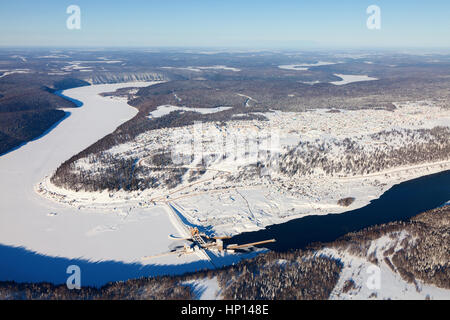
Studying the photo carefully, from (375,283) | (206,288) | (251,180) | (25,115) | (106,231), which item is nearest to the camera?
(206,288)

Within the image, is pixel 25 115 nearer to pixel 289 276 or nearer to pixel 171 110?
pixel 171 110

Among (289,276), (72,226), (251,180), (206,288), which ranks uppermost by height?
(251,180)

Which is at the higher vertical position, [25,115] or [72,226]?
[25,115]

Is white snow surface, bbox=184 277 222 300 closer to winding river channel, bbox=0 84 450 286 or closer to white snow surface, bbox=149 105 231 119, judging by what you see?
winding river channel, bbox=0 84 450 286

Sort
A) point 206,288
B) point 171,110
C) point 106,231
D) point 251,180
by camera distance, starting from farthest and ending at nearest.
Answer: point 171,110, point 251,180, point 106,231, point 206,288

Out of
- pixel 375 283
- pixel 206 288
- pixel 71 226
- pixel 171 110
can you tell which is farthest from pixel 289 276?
pixel 171 110

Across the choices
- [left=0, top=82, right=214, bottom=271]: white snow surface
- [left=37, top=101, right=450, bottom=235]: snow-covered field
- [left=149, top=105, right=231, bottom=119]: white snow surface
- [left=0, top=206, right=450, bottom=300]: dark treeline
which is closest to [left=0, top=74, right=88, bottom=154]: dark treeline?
[left=0, top=82, right=214, bottom=271]: white snow surface

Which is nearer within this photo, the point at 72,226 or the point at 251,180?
the point at 72,226

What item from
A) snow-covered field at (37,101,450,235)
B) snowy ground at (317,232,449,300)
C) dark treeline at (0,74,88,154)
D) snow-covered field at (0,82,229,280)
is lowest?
snowy ground at (317,232,449,300)

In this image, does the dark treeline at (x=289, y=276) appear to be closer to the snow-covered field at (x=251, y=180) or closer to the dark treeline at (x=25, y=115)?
the snow-covered field at (x=251, y=180)

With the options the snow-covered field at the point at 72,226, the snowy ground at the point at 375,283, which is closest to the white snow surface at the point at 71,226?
the snow-covered field at the point at 72,226
